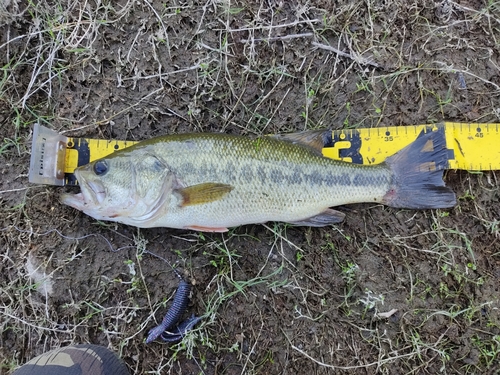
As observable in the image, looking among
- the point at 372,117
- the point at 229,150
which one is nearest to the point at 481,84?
the point at 372,117

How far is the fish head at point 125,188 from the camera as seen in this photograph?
11.6 feet

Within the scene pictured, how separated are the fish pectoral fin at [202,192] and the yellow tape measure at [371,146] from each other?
0.93 metres

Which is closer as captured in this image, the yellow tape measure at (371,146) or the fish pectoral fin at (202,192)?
the fish pectoral fin at (202,192)

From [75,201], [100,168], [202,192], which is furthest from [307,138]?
[75,201]

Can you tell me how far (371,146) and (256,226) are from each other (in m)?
1.39

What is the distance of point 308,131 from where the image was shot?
391 centimetres

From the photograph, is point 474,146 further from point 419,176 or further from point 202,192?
point 202,192

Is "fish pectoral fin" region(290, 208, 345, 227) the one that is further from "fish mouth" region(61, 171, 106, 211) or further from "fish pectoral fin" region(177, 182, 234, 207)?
"fish mouth" region(61, 171, 106, 211)

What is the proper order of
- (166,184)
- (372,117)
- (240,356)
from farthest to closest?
(372,117) < (240,356) < (166,184)

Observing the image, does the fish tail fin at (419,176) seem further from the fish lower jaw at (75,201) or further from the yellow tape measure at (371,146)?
the fish lower jaw at (75,201)

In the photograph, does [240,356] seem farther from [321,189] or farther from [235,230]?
[321,189]

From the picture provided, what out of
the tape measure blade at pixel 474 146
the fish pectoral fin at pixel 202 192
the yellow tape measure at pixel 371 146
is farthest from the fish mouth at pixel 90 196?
the tape measure blade at pixel 474 146

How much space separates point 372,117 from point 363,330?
6.89 ft

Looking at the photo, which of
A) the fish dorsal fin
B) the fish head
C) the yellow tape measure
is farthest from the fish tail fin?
the fish head
